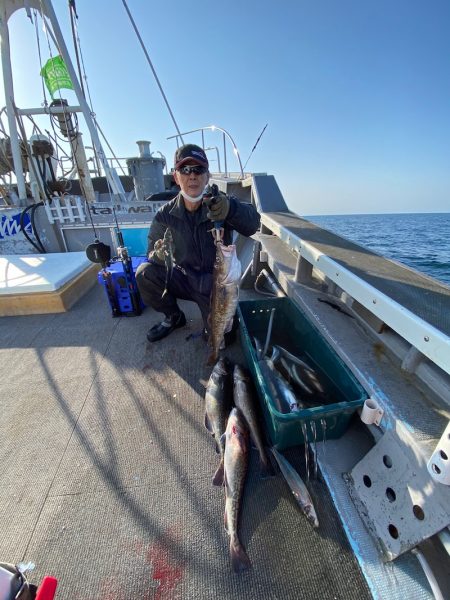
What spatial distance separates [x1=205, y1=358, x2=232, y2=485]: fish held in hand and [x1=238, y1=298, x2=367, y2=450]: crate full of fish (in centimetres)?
24

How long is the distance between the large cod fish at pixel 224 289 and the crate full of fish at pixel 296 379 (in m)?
0.22

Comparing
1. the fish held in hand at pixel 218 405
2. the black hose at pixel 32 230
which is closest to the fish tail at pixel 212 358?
the fish held in hand at pixel 218 405

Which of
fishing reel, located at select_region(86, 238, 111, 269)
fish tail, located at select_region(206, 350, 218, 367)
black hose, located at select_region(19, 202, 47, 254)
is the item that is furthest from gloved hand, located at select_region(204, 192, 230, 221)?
black hose, located at select_region(19, 202, 47, 254)

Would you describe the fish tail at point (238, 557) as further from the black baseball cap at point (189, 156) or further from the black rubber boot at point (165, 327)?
the black baseball cap at point (189, 156)

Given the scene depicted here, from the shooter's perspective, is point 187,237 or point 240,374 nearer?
point 240,374

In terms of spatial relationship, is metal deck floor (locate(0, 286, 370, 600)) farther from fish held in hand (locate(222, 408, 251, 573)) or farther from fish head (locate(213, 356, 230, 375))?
fish head (locate(213, 356, 230, 375))

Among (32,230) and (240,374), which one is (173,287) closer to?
(240,374)

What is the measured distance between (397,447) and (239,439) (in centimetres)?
85

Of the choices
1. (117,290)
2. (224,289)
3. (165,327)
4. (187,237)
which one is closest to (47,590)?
(224,289)

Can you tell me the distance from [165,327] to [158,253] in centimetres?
85

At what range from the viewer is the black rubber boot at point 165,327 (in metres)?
2.86

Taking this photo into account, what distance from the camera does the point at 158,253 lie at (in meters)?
2.66

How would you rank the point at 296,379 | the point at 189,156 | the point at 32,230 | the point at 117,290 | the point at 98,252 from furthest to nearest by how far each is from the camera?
the point at 32,230 → the point at 117,290 → the point at 98,252 → the point at 189,156 → the point at 296,379

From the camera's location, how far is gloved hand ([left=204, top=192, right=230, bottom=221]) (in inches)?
82.0
